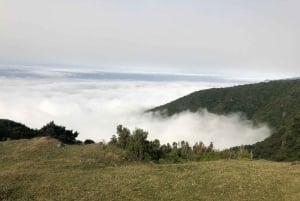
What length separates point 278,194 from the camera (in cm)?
2555

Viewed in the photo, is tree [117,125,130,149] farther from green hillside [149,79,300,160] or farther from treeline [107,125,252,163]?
green hillside [149,79,300,160]

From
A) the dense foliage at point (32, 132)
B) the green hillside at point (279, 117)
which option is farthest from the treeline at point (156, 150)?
the green hillside at point (279, 117)

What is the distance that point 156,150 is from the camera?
4322 cm

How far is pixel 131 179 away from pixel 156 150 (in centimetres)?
1357

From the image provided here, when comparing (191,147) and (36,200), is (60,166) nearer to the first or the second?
(36,200)

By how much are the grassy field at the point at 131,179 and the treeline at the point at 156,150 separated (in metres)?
3.03

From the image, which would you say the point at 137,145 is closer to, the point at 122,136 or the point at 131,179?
the point at 122,136

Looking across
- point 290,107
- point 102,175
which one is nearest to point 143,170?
point 102,175

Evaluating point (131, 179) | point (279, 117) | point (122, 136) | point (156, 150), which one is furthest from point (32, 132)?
point (279, 117)

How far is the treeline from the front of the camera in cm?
4053

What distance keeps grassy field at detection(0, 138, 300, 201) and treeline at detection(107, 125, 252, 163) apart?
3.03 metres

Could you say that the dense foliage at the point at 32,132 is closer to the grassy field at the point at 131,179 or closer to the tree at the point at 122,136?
the tree at the point at 122,136

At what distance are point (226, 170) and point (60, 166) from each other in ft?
42.9

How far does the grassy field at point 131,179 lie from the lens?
86.5ft
